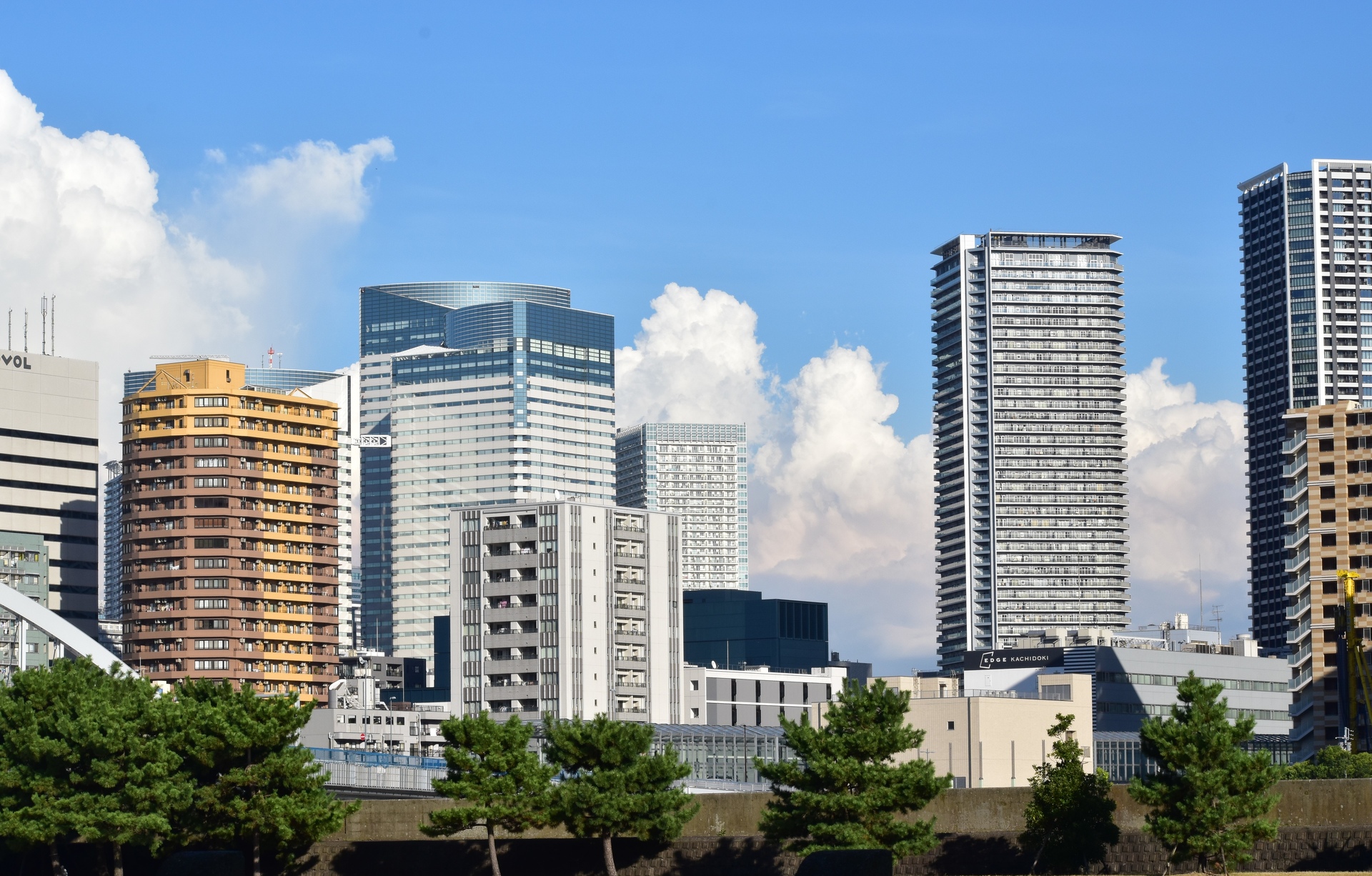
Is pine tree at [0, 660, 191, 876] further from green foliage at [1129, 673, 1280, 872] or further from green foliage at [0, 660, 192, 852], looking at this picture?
green foliage at [1129, 673, 1280, 872]

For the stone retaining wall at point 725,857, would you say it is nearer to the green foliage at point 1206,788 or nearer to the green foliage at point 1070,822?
the green foliage at point 1070,822

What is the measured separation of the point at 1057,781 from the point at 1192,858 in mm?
5948

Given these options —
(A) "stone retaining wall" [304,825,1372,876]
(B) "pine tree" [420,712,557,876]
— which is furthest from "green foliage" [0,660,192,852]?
(B) "pine tree" [420,712,557,876]

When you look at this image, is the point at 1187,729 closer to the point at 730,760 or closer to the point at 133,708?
the point at 133,708

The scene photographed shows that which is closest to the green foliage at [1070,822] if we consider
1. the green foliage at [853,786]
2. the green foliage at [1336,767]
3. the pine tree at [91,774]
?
the green foliage at [853,786]

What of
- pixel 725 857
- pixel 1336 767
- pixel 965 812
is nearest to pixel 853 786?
pixel 965 812

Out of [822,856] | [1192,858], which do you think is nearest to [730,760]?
[1192,858]

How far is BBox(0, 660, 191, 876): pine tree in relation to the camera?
88062mm

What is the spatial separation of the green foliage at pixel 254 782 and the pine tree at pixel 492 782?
4711mm

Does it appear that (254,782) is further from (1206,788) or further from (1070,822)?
(1206,788)

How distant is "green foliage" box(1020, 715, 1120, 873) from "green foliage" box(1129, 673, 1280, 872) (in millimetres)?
1582

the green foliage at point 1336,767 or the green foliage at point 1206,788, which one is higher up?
the green foliage at point 1206,788

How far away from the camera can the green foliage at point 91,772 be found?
88.1m

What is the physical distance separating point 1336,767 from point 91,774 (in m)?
123
